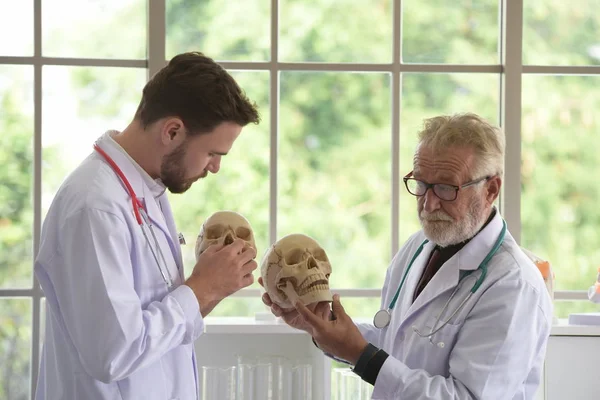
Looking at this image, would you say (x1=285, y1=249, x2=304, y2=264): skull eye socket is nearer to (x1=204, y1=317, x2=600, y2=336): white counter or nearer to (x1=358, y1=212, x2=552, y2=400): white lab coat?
(x1=358, y1=212, x2=552, y2=400): white lab coat

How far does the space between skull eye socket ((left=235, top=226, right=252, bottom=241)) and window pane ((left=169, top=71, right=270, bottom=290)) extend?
5.96 ft

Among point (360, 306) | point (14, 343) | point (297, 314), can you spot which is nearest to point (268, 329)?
point (360, 306)

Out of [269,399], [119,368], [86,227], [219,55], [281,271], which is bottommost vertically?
[269,399]

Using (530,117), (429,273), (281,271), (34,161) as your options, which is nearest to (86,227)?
(281,271)

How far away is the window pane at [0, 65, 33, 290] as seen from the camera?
4078 millimetres

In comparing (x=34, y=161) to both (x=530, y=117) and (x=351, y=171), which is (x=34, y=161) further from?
(x=530, y=117)

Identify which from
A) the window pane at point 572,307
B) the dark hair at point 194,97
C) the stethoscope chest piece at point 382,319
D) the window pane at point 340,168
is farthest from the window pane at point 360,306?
the dark hair at point 194,97

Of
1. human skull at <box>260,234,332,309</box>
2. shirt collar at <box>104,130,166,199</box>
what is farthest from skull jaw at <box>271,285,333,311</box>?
shirt collar at <box>104,130,166,199</box>

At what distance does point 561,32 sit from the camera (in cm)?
437

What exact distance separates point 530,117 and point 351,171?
0.99 meters

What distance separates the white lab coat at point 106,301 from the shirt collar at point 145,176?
0.01 metres

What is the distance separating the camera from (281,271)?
2359 millimetres

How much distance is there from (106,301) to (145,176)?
40cm

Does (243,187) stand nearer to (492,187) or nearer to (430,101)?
(430,101)
